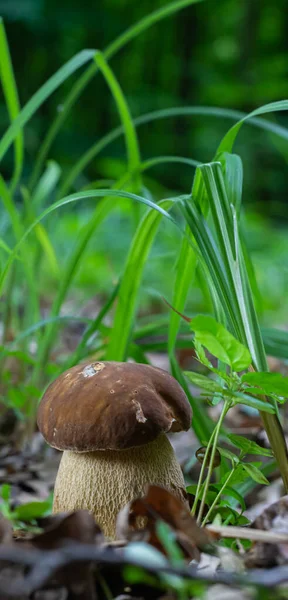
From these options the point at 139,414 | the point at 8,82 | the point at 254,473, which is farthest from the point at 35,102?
the point at 254,473

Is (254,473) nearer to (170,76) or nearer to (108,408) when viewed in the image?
(108,408)

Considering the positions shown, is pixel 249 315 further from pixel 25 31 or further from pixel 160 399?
pixel 25 31

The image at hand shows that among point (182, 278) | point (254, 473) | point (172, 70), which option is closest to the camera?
point (254, 473)

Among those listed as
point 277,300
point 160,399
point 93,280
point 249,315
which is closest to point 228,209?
point 249,315

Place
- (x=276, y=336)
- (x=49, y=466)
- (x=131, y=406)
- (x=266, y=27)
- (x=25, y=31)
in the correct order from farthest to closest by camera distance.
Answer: (x=266, y=27) → (x=25, y=31) → (x=49, y=466) → (x=276, y=336) → (x=131, y=406)

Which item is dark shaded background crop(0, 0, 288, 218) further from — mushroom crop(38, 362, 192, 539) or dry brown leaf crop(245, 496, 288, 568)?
dry brown leaf crop(245, 496, 288, 568)

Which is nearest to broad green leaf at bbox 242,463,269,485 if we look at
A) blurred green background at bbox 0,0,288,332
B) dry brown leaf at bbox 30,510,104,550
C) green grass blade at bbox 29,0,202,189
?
dry brown leaf at bbox 30,510,104,550

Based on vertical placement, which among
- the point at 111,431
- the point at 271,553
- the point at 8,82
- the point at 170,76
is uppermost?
the point at 170,76
